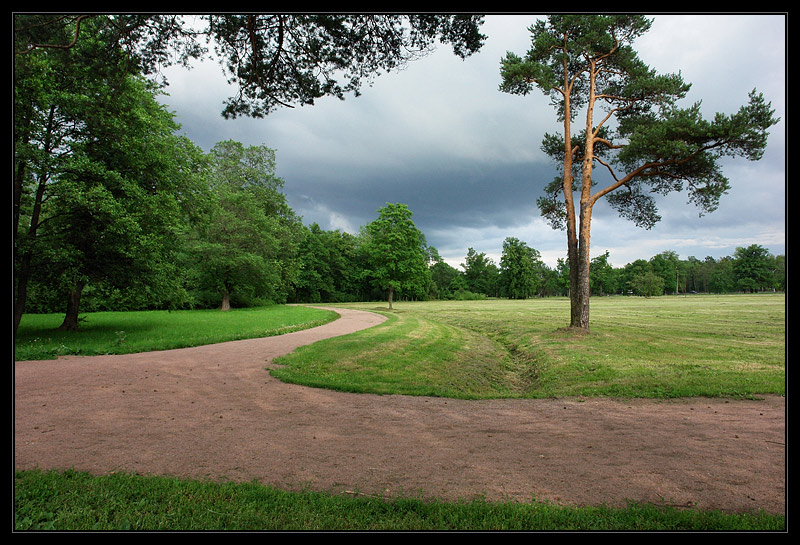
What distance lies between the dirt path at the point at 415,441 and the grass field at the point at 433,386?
0.33m

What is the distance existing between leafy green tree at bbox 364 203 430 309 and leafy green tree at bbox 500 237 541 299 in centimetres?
6371

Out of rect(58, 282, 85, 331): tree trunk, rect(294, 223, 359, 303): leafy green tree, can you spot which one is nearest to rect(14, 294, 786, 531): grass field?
rect(58, 282, 85, 331): tree trunk

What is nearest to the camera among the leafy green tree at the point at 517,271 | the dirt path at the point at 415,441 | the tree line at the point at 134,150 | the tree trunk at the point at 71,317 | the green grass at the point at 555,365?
the dirt path at the point at 415,441

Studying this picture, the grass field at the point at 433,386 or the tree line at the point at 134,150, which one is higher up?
the tree line at the point at 134,150

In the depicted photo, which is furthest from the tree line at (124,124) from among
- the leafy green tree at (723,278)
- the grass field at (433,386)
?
the leafy green tree at (723,278)

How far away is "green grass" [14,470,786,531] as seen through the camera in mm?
2836

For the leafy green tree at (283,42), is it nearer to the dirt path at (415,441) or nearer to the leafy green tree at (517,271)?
the dirt path at (415,441)

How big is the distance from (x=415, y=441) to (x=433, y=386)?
385 cm

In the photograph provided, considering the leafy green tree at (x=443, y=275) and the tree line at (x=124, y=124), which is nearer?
the tree line at (x=124, y=124)

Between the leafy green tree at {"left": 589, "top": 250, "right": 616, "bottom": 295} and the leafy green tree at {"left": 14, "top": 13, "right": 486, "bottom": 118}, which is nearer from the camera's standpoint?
the leafy green tree at {"left": 14, "top": 13, "right": 486, "bottom": 118}

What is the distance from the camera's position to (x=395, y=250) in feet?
143

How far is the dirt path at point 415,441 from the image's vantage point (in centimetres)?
357

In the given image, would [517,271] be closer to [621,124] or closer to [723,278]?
[723,278]

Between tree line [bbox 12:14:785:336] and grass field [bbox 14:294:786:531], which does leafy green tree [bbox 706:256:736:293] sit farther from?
tree line [bbox 12:14:785:336]
